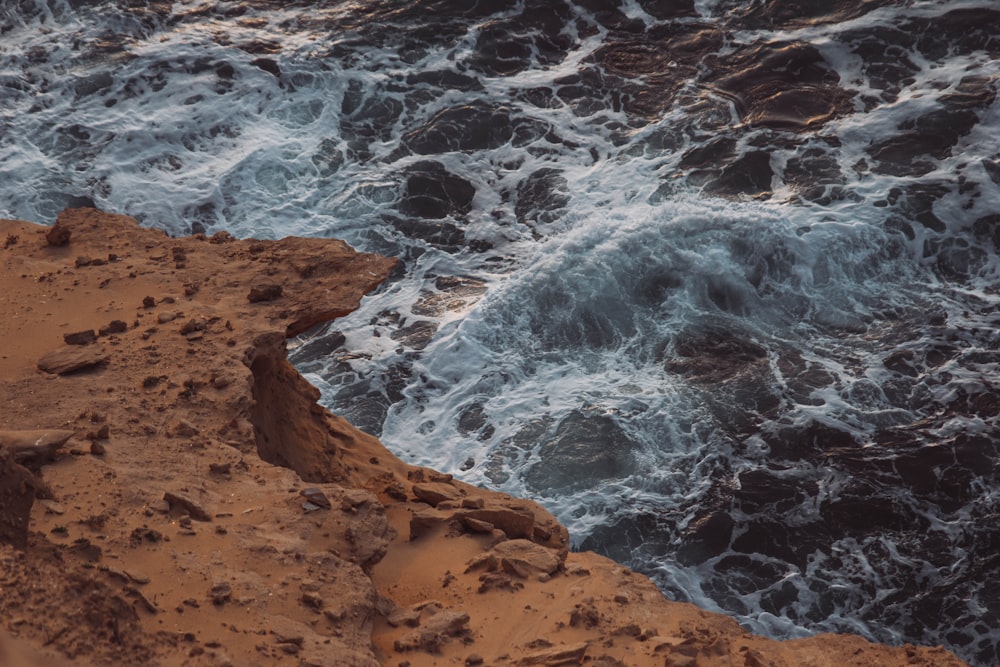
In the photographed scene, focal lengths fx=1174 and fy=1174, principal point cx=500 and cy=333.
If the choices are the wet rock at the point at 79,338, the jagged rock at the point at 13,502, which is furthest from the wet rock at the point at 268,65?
the jagged rock at the point at 13,502

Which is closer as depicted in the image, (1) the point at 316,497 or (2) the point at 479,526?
(1) the point at 316,497

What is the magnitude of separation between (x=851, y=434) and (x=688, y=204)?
3865 millimetres

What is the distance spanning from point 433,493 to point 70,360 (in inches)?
98.7

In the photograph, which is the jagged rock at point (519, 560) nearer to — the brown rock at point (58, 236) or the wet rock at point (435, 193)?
the brown rock at point (58, 236)

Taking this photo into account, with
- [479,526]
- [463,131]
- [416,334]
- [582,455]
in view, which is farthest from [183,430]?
[463,131]

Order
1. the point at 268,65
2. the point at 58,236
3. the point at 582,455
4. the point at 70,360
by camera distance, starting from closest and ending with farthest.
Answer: the point at 70,360 → the point at 58,236 → the point at 582,455 → the point at 268,65

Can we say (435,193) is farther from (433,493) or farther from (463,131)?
(433,493)

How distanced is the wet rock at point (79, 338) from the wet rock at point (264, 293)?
112 cm

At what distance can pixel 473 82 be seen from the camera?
16.7 m

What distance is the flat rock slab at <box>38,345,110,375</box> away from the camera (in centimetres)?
736

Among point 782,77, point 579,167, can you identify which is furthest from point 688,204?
point 782,77

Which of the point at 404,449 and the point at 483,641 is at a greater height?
the point at 483,641

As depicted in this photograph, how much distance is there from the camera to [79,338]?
25.1 ft

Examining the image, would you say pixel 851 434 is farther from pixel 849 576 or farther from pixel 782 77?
pixel 782 77
